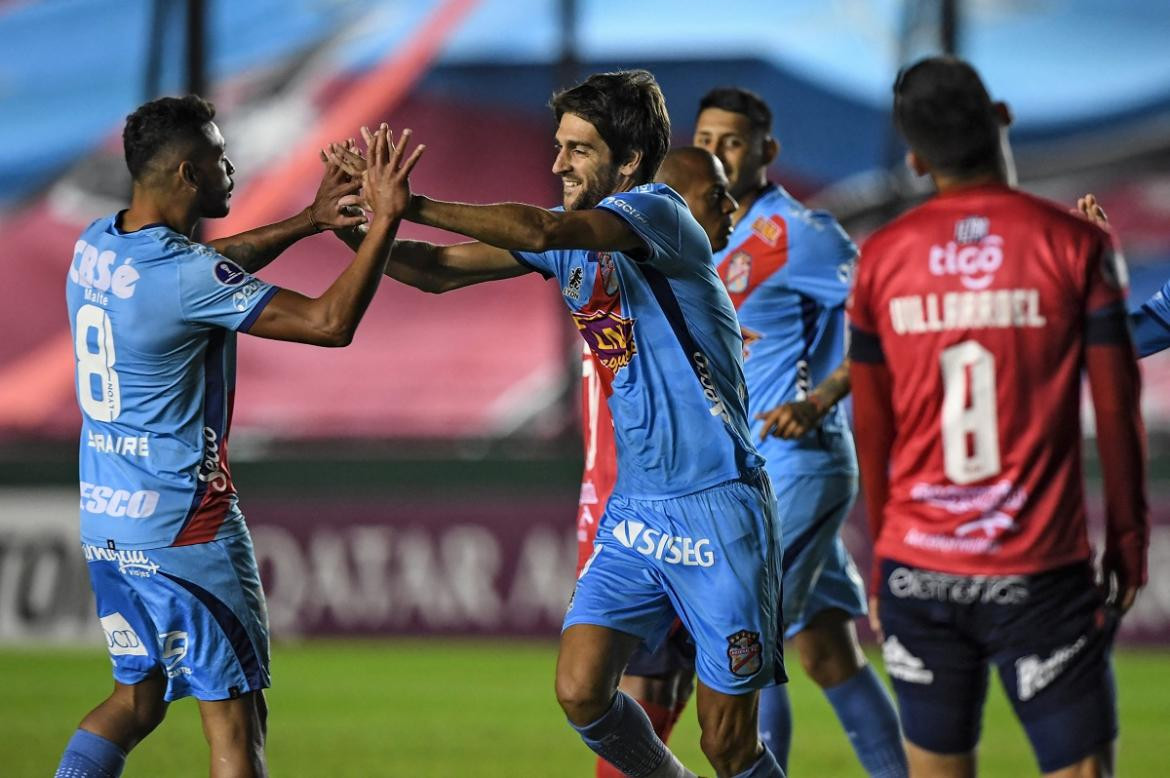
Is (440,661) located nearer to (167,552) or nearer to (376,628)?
(376,628)

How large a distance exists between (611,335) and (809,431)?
4.56 ft

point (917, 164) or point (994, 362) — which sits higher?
point (917, 164)

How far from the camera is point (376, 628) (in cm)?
1230

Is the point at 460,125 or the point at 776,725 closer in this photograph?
the point at 776,725

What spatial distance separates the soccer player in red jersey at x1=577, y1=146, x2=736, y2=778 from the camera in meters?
5.29

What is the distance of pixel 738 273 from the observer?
618 cm

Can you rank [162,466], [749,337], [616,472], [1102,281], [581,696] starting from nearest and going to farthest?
[1102,281] < [581,696] < [162,466] < [616,472] < [749,337]

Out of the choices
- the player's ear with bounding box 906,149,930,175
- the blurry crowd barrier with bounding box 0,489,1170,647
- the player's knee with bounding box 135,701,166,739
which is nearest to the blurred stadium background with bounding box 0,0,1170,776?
the blurry crowd barrier with bounding box 0,489,1170,647

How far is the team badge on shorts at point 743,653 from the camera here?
183 inches

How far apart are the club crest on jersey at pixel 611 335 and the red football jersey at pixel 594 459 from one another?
311mm

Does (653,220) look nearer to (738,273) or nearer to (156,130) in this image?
(156,130)

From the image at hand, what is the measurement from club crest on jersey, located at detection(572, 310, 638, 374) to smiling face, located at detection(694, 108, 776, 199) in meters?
1.71

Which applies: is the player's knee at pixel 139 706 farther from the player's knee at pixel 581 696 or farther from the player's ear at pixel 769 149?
the player's ear at pixel 769 149

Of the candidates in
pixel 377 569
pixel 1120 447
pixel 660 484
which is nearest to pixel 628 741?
pixel 660 484
